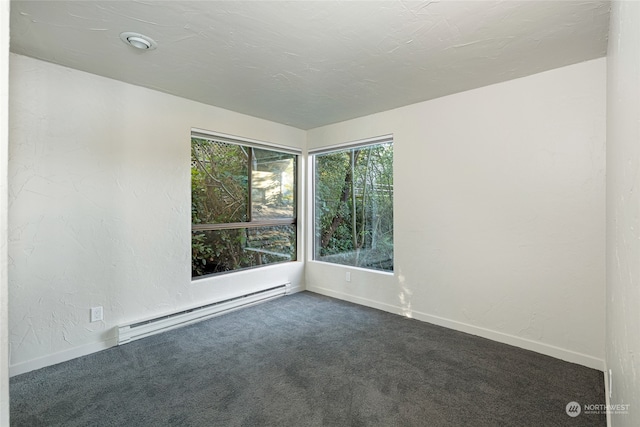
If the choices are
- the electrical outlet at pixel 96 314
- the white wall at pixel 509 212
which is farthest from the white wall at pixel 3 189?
the white wall at pixel 509 212

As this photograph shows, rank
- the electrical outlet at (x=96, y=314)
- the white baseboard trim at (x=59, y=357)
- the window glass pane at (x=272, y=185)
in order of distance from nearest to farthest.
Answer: the white baseboard trim at (x=59, y=357), the electrical outlet at (x=96, y=314), the window glass pane at (x=272, y=185)

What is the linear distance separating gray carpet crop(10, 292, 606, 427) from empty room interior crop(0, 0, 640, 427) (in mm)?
17

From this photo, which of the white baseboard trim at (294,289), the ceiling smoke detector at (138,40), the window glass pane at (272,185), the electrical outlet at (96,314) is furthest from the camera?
the white baseboard trim at (294,289)

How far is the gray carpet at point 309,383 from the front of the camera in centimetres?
175

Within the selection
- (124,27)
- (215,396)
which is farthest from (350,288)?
(124,27)

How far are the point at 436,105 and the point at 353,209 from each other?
161 cm

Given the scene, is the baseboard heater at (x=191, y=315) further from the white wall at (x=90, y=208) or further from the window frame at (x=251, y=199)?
the window frame at (x=251, y=199)

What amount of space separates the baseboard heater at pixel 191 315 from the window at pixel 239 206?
376mm

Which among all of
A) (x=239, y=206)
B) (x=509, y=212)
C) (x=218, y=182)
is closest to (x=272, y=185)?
(x=239, y=206)

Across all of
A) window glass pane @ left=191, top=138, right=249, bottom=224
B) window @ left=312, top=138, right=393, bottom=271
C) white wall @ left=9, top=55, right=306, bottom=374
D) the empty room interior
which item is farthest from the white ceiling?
window @ left=312, top=138, right=393, bottom=271

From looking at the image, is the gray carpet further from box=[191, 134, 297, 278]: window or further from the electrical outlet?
box=[191, 134, 297, 278]: window

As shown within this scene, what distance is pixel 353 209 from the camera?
4.00 m

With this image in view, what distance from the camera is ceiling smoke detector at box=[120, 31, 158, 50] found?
1946 mm

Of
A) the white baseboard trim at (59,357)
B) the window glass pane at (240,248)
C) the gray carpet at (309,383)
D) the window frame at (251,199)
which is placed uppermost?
the window frame at (251,199)
